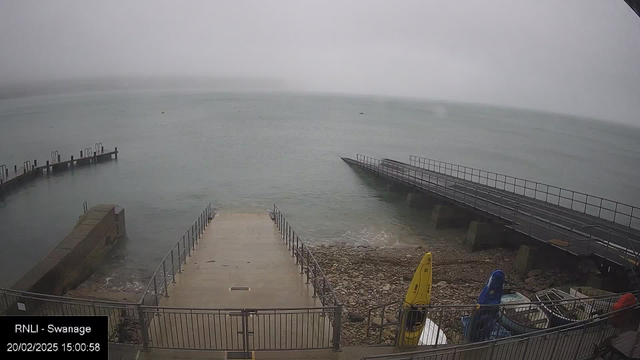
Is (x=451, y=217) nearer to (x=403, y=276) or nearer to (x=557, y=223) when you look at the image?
(x=557, y=223)

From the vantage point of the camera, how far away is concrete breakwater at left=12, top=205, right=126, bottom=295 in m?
13.9

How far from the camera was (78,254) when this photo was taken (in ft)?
55.0

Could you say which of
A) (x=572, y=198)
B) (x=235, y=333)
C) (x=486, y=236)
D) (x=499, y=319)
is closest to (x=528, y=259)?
(x=486, y=236)

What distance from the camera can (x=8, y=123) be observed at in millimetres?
81812

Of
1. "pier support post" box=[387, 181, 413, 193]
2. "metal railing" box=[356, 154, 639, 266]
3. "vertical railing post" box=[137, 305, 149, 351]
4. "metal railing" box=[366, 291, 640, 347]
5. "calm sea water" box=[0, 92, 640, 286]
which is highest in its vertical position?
"vertical railing post" box=[137, 305, 149, 351]

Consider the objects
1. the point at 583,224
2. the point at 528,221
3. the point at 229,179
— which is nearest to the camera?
the point at 583,224

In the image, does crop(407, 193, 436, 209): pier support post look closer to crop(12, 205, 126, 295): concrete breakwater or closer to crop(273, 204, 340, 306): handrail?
crop(273, 204, 340, 306): handrail

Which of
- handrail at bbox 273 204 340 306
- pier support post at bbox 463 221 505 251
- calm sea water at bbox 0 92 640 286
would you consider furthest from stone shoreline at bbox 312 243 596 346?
calm sea water at bbox 0 92 640 286

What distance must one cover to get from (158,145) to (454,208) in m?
51.5

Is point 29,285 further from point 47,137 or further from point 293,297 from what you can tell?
point 47,137

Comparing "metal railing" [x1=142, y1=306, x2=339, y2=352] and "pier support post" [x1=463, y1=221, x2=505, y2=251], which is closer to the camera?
"metal railing" [x1=142, y1=306, x2=339, y2=352]

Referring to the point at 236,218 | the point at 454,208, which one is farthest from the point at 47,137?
the point at 454,208

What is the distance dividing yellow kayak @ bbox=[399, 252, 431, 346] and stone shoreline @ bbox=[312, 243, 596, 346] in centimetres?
347

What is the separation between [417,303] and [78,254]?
1537 cm
